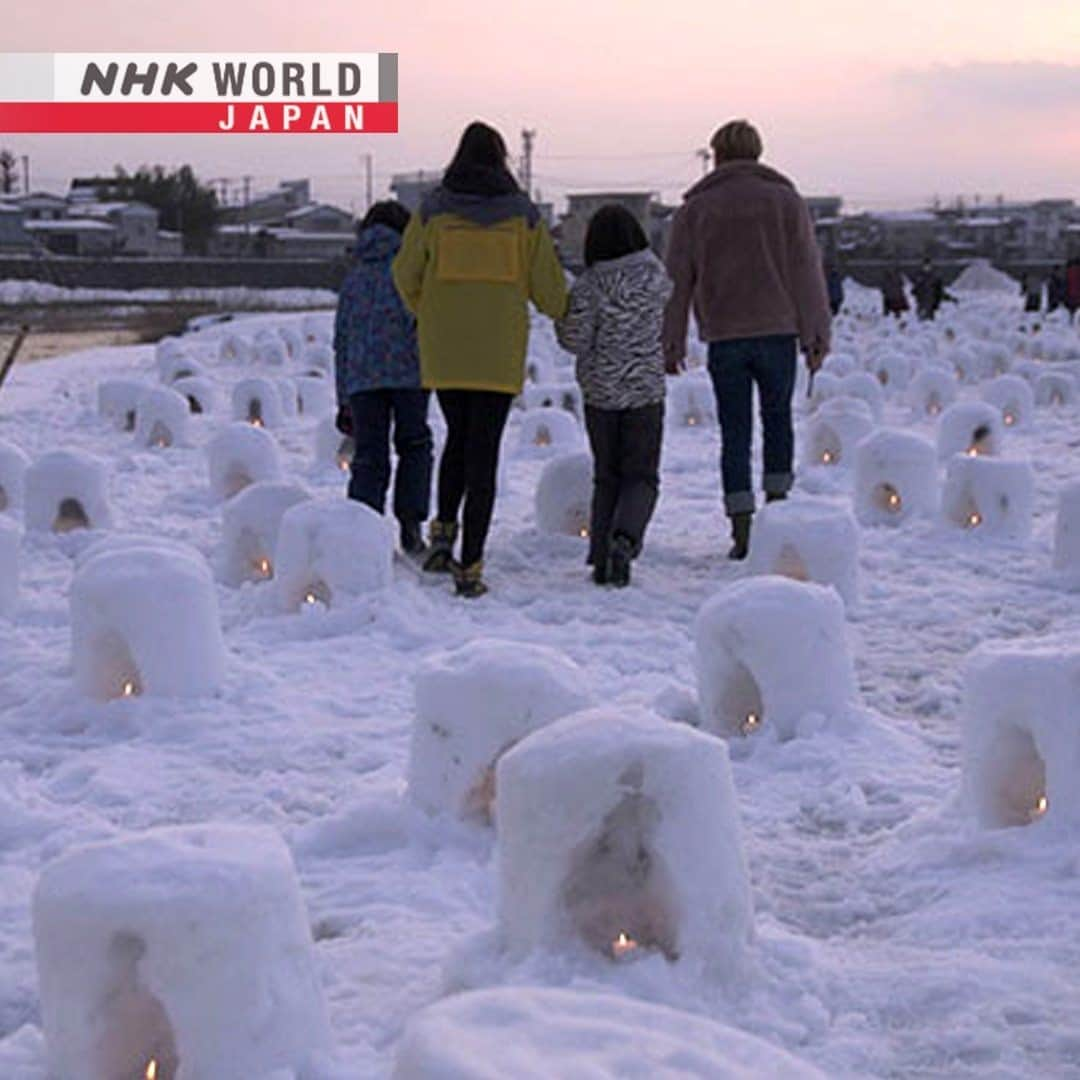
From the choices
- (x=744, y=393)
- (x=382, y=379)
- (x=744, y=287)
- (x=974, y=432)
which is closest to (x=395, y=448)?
(x=382, y=379)

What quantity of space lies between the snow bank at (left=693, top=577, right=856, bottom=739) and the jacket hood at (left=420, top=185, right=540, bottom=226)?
2297 mm

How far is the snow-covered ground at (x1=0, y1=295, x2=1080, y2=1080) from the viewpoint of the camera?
3.00m

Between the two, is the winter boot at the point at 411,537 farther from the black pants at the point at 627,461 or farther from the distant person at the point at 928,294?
the distant person at the point at 928,294

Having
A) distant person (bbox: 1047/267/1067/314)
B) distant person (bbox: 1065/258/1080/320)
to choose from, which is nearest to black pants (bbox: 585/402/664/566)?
distant person (bbox: 1065/258/1080/320)

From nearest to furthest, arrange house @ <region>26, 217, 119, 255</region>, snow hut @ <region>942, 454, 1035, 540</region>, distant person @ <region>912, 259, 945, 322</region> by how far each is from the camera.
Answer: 1. snow hut @ <region>942, 454, 1035, 540</region>
2. distant person @ <region>912, 259, 945, 322</region>
3. house @ <region>26, 217, 119, 255</region>

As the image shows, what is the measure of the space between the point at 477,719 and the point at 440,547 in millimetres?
3070

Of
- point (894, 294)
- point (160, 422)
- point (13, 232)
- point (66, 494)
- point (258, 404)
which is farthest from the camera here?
point (13, 232)

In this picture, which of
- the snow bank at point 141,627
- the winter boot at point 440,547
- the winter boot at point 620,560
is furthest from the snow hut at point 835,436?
the snow bank at point 141,627

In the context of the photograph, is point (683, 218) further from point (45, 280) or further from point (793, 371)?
point (45, 280)

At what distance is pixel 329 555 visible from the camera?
6.45m

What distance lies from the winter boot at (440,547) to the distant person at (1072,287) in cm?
2270

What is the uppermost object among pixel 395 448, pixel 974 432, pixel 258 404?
pixel 395 448

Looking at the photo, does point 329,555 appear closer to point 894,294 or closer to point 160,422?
point 160,422

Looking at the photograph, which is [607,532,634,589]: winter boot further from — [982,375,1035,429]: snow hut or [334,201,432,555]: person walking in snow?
[982,375,1035,429]: snow hut
